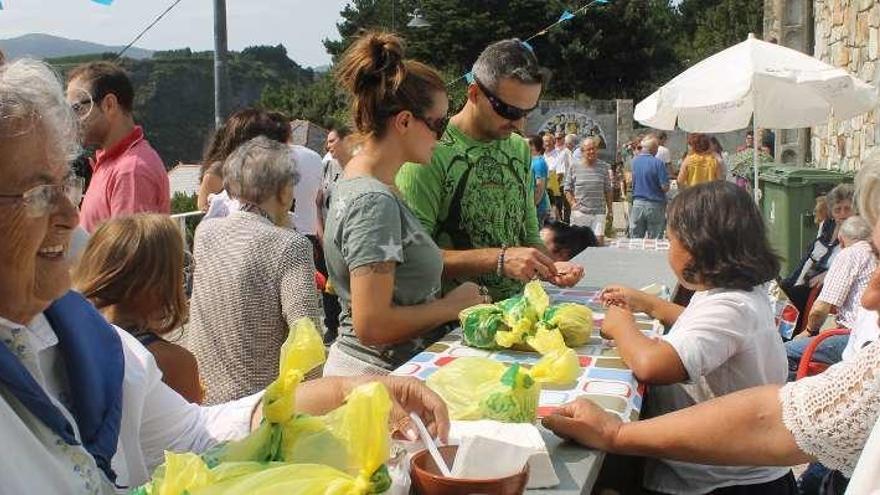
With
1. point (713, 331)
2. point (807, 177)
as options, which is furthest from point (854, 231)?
point (807, 177)

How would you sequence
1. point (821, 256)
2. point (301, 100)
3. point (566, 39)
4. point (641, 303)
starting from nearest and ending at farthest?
point (641, 303), point (821, 256), point (301, 100), point (566, 39)

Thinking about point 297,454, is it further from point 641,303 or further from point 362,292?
point 641,303

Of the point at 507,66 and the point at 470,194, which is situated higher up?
the point at 507,66

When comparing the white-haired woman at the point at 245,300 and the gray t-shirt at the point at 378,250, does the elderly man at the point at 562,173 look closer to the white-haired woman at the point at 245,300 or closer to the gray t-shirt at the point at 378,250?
the white-haired woman at the point at 245,300

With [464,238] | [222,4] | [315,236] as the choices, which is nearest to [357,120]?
[464,238]

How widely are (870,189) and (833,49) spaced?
36.1 ft

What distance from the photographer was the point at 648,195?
11.2 m

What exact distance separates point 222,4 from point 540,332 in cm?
640

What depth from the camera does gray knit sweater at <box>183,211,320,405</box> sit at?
320 centimetres

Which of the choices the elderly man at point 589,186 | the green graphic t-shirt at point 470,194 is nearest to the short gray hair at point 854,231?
the green graphic t-shirt at point 470,194

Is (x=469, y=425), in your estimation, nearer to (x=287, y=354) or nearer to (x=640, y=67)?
(x=287, y=354)

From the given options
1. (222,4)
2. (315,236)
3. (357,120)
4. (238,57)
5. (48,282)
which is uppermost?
(238,57)

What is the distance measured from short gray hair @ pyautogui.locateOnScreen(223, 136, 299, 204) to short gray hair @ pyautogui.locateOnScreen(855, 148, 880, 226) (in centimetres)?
225

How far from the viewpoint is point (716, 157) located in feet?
38.3
